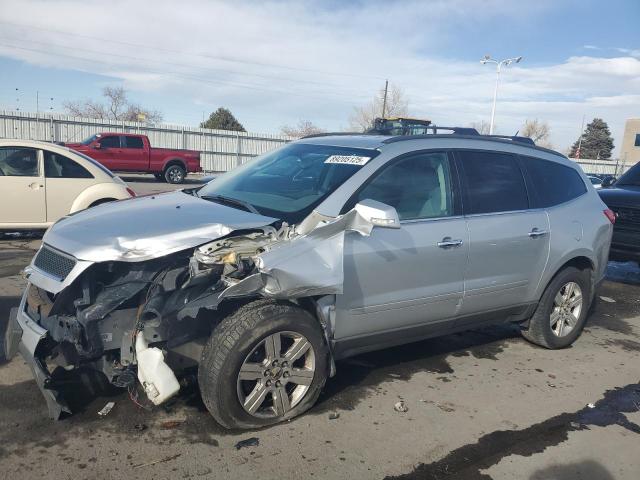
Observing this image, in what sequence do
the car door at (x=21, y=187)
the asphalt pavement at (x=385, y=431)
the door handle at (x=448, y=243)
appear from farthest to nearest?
the car door at (x=21, y=187) < the door handle at (x=448, y=243) < the asphalt pavement at (x=385, y=431)

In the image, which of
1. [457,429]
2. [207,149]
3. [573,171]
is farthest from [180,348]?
[207,149]

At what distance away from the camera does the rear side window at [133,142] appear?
2242 centimetres

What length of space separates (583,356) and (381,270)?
8.72ft

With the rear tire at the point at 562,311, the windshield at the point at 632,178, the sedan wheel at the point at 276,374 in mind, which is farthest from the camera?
the windshield at the point at 632,178

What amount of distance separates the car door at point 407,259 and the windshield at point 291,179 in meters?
0.27

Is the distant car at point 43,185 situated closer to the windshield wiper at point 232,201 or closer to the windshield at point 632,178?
the windshield wiper at point 232,201

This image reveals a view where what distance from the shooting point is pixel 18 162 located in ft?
27.2

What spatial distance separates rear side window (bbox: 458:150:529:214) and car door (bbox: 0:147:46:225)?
6.65 meters

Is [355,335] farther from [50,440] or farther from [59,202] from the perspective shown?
[59,202]

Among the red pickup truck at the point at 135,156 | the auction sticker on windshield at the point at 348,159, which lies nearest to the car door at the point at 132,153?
the red pickup truck at the point at 135,156

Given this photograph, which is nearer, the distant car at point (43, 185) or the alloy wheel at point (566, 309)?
the alloy wheel at point (566, 309)

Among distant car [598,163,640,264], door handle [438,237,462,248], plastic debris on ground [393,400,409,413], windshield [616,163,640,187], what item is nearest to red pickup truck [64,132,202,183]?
windshield [616,163,640,187]

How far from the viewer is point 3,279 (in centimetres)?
633

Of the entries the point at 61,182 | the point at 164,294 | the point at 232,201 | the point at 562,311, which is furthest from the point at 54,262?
the point at 61,182
